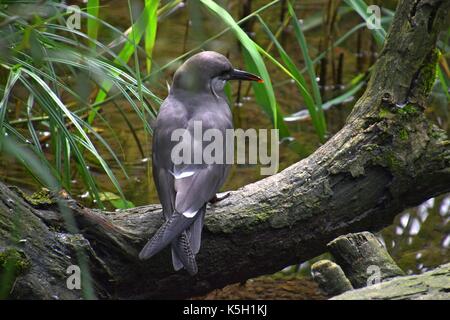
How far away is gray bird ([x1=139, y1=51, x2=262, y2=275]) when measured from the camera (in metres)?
2.82

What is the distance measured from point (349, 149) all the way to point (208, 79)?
596 millimetres

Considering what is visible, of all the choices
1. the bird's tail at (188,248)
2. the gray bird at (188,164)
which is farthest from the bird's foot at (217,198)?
the bird's tail at (188,248)

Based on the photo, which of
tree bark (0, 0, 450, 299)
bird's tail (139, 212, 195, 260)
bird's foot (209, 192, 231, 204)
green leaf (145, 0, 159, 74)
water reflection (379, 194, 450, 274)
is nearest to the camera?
bird's tail (139, 212, 195, 260)

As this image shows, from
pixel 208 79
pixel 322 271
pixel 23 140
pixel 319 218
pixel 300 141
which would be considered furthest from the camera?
pixel 300 141

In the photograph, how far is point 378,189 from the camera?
3.15m

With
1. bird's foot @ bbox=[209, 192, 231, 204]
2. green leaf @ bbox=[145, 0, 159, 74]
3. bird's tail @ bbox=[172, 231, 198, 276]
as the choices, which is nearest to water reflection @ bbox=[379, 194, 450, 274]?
bird's foot @ bbox=[209, 192, 231, 204]

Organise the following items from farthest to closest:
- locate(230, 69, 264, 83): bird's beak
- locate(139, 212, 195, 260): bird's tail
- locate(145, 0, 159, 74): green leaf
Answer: locate(230, 69, 264, 83): bird's beak → locate(145, 0, 159, 74): green leaf → locate(139, 212, 195, 260): bird's tail

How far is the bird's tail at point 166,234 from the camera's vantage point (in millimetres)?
2750

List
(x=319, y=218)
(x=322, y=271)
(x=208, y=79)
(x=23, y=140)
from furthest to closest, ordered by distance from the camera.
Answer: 1. (x=208, y=79)
2. (x=319, y=218)
3. (x=23, y=140)
4. (x=322, y=271)

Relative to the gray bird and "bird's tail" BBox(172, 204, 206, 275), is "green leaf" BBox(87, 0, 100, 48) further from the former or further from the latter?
"bird's tail" BBox(172, 204, 206, 275)

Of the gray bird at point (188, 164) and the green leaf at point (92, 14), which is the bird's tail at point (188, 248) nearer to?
the gray bird at point (188, 164)
